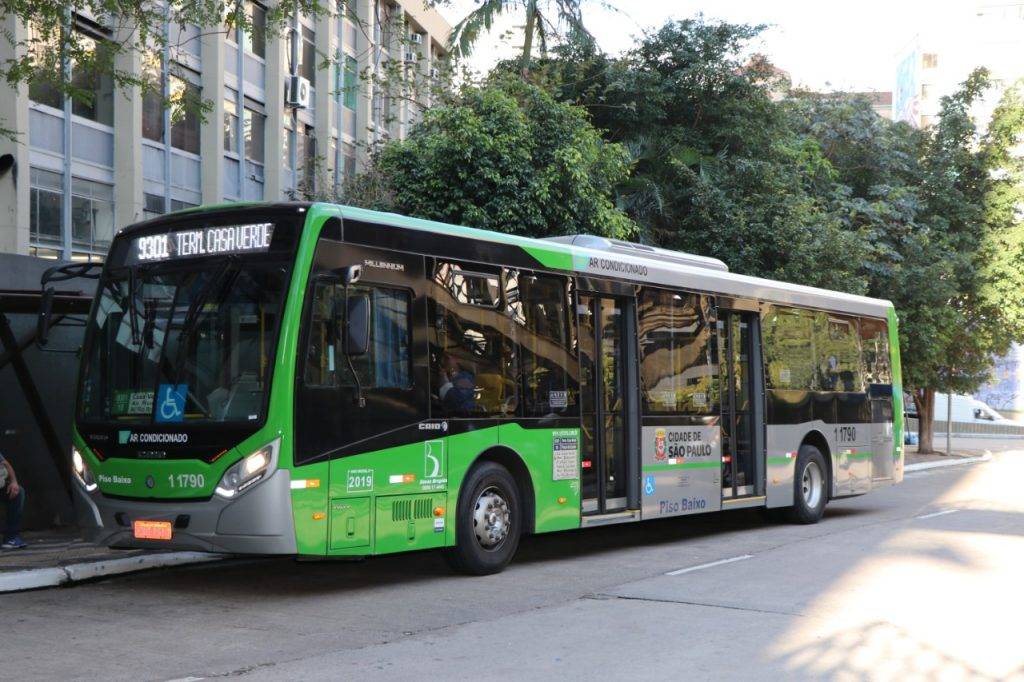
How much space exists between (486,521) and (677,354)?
3699mm

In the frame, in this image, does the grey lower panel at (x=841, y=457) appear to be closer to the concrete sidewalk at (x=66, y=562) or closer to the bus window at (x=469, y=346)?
the bus window at (x=469, y=346)

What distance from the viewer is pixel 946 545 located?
1288 cm

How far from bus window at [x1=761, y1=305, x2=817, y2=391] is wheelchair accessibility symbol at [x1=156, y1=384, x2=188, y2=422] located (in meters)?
8.33

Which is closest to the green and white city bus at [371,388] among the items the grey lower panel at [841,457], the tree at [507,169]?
the grey lower panel at [841,457]

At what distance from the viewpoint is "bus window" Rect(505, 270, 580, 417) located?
11.1 meters

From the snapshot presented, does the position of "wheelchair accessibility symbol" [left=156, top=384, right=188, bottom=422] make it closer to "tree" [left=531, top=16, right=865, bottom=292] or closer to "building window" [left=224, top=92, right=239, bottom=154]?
"tree" [left=531, top=16, right=865, bottom=292]

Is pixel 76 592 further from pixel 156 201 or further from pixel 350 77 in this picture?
pixel 350 77

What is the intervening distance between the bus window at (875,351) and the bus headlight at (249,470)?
11.2 metres

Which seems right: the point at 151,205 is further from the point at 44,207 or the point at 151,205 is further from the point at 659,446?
the point at 659,446

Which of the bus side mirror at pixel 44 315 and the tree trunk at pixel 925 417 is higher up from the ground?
the bus side mirror at pixel 44 315

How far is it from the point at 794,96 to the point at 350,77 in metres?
14.1

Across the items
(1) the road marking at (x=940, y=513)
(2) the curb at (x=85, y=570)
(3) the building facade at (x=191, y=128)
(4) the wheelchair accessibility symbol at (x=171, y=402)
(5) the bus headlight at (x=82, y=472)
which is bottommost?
(1) the road marking at (x=940, y=513)

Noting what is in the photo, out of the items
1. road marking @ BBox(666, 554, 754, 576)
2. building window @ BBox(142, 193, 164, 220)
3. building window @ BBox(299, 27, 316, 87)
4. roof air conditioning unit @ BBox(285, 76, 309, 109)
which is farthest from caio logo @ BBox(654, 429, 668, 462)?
building window @ BBox(299, 27, 316, 87)

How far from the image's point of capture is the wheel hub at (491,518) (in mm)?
10531
